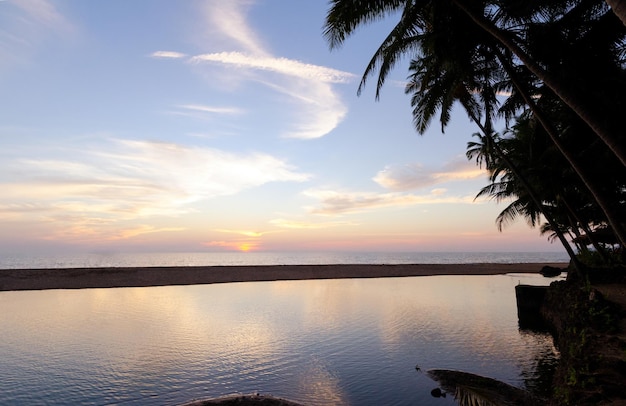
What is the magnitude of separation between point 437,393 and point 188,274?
40.1m

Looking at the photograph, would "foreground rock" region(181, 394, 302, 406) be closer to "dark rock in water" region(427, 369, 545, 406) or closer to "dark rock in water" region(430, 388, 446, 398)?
"dark rock in water" region(430, 388, 446, 398)

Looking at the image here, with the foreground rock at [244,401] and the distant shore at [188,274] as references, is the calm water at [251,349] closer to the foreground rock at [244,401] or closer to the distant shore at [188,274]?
the foreground rock at [244,401]

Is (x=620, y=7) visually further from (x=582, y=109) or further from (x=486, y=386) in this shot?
(x=486, y=386)

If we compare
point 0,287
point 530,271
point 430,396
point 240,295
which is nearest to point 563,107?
point 430,396

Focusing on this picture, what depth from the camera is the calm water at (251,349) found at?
33.9 feet

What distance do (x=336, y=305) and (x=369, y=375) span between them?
14119 millimetres

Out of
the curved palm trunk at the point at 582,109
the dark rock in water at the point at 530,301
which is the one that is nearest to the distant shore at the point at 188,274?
the dark rock in water at the point at 530,301

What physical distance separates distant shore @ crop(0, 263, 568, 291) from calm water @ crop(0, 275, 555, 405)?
37.4 feet

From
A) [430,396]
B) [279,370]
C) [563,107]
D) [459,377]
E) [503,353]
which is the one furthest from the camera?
[563,107]

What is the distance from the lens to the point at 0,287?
3306 centimetres

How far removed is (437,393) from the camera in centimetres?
1000

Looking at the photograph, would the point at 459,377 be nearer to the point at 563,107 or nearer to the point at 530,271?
the point at 563,107

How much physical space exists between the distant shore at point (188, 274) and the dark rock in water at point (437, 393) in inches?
1392

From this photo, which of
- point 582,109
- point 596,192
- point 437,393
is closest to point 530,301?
point 596,192
